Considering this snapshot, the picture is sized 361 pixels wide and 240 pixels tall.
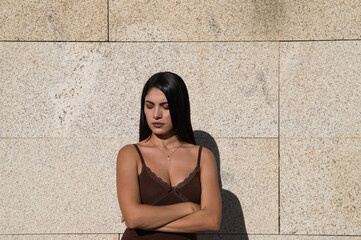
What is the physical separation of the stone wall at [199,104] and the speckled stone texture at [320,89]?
1cm

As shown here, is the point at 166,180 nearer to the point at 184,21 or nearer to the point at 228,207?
the point at 228,207

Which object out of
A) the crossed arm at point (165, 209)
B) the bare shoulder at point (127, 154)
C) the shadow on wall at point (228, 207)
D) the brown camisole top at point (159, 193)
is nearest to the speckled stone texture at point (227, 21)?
the shadow on wall at point (228, 207)

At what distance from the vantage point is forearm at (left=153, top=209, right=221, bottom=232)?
15.4 feet

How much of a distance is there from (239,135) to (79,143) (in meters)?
2.07

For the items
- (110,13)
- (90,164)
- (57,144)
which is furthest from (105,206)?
(110,13)

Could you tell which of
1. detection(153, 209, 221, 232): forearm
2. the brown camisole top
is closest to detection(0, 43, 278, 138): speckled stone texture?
the brown camisole top

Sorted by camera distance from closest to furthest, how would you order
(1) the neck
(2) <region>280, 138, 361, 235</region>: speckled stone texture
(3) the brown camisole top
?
1. (3) the brown camisole top
2. (1) the neck
3. (2) <region>280, 138, 361, 235</region>: speckled stone texture

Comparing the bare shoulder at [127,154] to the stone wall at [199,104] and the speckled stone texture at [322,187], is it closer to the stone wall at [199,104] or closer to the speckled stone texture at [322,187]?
the stone wall at [199,104]

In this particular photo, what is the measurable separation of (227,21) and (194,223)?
2.93 metres

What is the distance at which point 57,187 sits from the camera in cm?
650

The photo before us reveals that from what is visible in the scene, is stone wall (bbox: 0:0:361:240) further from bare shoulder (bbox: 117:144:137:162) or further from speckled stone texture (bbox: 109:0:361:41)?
bare shoulder (bbox: 117:144:137:162)

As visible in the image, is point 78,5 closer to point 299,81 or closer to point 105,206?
point 105,206

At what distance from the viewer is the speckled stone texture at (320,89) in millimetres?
6520

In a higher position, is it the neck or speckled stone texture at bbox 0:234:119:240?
the neck
